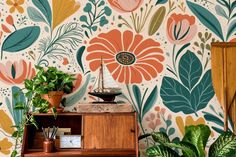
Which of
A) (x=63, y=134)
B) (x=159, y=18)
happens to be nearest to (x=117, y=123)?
(x=63, y=134)

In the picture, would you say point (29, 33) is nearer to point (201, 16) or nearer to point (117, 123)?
point (117, 123)

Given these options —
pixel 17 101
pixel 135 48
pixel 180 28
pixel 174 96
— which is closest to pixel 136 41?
pixel 135 48

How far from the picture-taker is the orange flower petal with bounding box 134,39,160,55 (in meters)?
2.52

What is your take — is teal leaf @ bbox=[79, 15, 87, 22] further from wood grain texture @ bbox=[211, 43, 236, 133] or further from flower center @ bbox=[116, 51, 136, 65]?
wood grain texture @ bbox=[211, 43, 236, 133]

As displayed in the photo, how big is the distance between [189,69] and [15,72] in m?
1.18

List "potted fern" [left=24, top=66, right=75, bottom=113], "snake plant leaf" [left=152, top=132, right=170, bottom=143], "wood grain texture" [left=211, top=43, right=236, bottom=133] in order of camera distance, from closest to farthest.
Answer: "snake plant leaf" [left=152, top=132, right=170, bottom=143] → "potted fern" [left=24, top=66, right=75, bottom=113] → "wood grain texture" [left=211, top=43, right=236, bottom=133]

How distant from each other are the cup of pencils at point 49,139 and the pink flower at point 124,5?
0.91 metres

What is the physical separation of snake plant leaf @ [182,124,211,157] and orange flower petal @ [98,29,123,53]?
0.74m

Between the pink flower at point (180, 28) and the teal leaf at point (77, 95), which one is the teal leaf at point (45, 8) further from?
the pink flower at point (180, 28)

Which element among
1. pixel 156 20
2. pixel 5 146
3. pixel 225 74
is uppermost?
pixel 156 20

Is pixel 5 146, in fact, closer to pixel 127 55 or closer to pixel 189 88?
pixel 127 55

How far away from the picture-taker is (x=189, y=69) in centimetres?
252

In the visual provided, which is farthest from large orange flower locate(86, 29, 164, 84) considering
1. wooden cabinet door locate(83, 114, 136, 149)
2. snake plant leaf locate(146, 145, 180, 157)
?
snake plant leaf locate(146, 145, 180, 157)

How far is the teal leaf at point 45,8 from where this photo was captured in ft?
8.20
